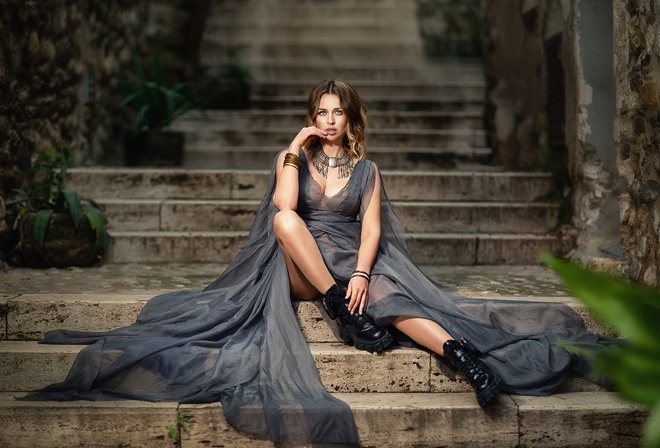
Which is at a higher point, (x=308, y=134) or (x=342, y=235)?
(x=308, y=134)

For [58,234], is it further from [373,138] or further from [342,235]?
[373,138]

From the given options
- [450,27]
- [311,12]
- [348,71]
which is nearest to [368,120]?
[348,71]

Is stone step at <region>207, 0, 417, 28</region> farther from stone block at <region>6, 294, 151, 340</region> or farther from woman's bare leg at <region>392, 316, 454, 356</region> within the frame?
woman's bare leg at <region>392, 316, 454, 356</region>

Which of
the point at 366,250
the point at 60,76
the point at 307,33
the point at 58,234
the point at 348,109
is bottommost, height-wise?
the point at 58,234

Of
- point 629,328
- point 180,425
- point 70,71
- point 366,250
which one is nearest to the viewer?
point 629,328

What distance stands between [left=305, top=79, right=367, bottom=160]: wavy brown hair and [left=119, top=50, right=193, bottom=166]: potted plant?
3177 millimetres

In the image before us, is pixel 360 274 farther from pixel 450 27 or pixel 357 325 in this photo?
pixel 450 27

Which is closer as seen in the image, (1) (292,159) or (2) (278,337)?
(2) (278,337)

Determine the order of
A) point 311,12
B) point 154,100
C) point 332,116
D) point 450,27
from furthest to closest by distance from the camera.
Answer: point 311,12 < point 450,27 < point 154,100 < point 332,116

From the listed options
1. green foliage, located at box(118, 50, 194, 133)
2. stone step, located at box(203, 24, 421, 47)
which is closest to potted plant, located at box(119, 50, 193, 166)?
green foliage, located at box(118, 50, 194, 133)

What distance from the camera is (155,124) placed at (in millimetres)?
6551

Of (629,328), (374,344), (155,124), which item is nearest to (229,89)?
(155,124)

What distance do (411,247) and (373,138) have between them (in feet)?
7.14

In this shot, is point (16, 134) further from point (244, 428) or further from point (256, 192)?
point (244, 428)
